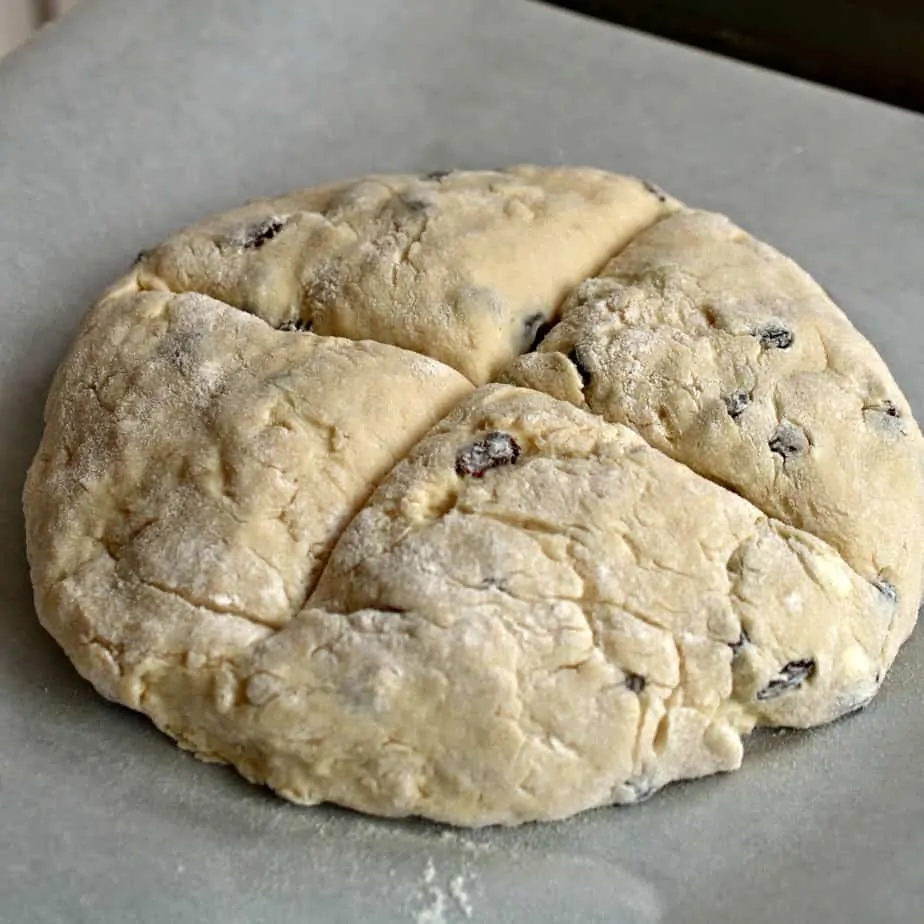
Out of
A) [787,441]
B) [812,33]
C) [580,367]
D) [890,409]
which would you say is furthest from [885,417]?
[812,33]

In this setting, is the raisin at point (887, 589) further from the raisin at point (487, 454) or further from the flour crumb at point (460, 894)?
the flour crumb at point (460, 894)

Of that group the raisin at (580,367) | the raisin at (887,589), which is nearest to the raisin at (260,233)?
the raisin at (580,367)

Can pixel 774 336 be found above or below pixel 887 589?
above

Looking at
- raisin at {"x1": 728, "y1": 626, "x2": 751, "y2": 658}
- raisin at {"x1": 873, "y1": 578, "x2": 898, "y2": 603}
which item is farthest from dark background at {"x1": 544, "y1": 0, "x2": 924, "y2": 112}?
raisin at {"x1": 728, "y1": 626, "x2": 751, "y2": 658}

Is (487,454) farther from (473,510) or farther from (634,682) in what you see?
(634,682)

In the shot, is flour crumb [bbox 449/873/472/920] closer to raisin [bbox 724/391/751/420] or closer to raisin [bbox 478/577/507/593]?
raisin [bbox 478/577/507/593]

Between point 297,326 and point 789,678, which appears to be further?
point 297,326

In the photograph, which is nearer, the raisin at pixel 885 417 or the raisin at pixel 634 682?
the raisin at pixel 634 682
